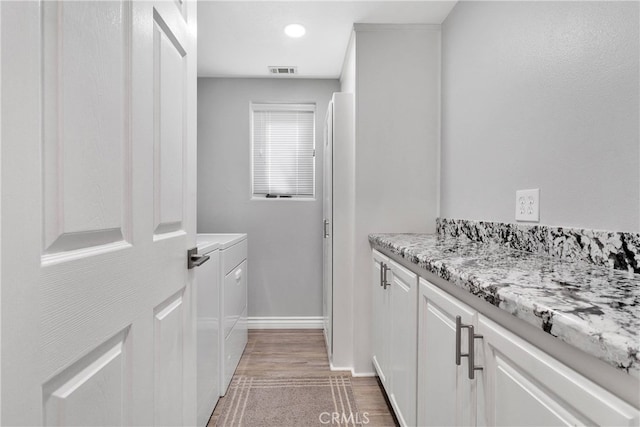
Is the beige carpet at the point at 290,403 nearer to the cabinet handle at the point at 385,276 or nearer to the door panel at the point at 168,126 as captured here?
the cabinet handle at the point at 385,276

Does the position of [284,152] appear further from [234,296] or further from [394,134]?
[234,296]

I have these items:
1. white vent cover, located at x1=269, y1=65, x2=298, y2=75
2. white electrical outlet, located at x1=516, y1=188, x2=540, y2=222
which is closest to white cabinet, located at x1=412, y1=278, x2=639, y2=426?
white electrical outlet, located at x1=516, y1=188, x2=540, y2=222

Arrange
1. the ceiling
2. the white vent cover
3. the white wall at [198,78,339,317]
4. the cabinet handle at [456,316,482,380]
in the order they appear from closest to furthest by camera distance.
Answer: the cabinet handle at [456,316,482,380]
the ceiling
the white vent cover
the white wall at [198,78,339,317]

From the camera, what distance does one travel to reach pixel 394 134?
7.66 ft

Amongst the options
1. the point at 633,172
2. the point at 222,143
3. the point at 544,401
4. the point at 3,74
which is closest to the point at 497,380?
the point at 544,401

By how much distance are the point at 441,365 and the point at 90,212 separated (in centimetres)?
104

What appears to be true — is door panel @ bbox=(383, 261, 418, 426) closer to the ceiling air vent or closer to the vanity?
the vanity

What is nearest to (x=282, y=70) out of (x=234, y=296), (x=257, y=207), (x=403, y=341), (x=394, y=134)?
(x=257, y=207)

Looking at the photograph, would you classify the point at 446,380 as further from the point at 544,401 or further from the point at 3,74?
the point at 3,74

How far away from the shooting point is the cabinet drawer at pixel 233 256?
213 centimetres

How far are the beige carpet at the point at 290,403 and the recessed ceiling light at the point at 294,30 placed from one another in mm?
2255

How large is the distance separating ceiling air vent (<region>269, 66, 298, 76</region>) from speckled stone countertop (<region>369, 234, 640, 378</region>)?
234 centimetres

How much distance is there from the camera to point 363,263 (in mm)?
2346

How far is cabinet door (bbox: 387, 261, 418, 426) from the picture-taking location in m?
1.42
